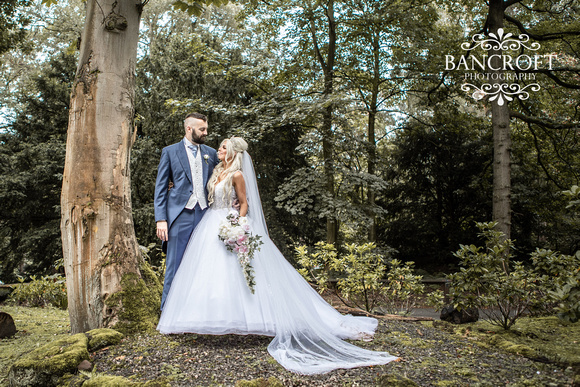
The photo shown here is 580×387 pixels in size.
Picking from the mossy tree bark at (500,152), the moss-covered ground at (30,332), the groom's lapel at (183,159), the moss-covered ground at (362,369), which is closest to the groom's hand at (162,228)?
the groom's lapel at (183,159)

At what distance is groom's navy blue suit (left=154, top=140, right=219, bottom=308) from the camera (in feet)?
13.2

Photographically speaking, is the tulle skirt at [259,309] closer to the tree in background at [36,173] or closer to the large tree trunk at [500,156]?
the large tree trunk at [500,156]

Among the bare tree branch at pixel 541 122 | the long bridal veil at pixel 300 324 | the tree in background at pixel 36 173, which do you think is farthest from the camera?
the tree in background at pixel 36 173

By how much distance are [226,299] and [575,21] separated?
10.3 m

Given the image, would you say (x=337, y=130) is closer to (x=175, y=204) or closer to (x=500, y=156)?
(x=500, y=156)

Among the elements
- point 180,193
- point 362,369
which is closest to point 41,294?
point 180,193

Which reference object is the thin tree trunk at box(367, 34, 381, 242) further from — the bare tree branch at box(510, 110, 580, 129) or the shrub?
the shrub

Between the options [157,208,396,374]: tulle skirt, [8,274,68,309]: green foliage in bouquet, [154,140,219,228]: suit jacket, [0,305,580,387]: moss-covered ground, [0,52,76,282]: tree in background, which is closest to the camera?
[0,305,580,387]: moss-covered ground

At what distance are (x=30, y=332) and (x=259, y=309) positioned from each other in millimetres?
2914

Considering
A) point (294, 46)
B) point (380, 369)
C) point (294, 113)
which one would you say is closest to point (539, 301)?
point (380, 369)

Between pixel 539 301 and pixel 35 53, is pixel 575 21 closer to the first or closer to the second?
pixel 539 301

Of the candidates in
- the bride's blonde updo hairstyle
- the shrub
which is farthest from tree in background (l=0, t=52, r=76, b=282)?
the shrub

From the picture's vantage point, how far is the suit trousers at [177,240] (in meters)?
3.98

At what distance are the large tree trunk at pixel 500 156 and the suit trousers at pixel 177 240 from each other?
6.55 meters
